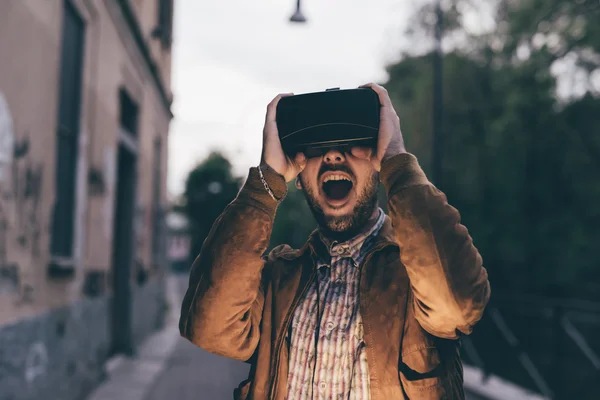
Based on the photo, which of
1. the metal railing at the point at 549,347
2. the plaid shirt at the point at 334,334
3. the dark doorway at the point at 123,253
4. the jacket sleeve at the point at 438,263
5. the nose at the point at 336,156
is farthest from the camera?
the dark doorway at the point at 123,253

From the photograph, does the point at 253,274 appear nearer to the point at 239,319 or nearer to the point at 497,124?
the point at 239,319

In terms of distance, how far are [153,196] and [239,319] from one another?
11.5 metres

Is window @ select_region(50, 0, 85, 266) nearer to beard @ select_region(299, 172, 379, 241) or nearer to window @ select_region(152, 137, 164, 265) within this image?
beard @ select_region(299, 172, 379, 241)

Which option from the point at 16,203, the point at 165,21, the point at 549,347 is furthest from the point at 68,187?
A: the point at 165,21

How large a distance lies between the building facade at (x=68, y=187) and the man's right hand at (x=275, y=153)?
2.93 metres

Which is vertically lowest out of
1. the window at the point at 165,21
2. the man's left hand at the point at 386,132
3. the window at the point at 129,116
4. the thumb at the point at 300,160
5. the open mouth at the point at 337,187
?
the open mouth at the point at 337,187

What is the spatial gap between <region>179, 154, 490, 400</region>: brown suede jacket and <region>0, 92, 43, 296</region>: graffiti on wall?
2902mm

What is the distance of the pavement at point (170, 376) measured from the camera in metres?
6.80

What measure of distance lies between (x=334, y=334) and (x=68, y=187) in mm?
5071

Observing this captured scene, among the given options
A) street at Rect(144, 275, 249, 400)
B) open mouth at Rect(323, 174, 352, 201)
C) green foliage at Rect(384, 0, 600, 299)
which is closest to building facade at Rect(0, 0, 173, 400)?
street at Rect(144, 275, 249, 400)

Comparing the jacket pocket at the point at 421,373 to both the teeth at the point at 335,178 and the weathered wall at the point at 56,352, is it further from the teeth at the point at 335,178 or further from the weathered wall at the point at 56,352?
the weathered wall at the point at 56,352

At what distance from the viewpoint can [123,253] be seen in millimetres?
9836

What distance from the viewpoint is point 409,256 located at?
154 centimetres

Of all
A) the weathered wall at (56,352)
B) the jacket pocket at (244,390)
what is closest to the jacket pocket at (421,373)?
the jacket pocket at (244,390)
